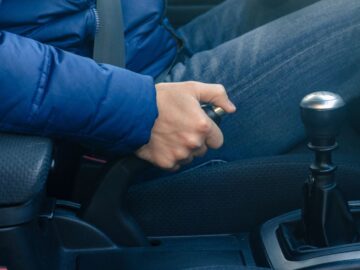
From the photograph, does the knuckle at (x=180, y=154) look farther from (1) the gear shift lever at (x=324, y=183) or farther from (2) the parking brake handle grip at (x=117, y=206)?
(1) the gear shift lever at (x=324, y=183)

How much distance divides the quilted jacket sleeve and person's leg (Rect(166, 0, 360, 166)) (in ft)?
0.67

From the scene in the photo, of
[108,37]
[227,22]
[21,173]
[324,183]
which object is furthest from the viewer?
[227,22]

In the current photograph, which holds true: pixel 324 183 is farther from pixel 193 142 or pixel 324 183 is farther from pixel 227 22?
pixel 227 22

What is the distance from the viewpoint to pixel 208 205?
3.25ft

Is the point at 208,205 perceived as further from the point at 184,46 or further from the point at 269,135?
the point at 184,46

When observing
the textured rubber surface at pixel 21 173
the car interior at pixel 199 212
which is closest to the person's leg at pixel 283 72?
the car interior at pixel 199 212

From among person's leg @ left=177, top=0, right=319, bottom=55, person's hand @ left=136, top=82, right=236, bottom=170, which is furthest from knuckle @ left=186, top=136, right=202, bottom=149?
person's leg @ left=177, top=0, right=319, bottom=55

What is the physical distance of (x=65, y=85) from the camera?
0.79 metres

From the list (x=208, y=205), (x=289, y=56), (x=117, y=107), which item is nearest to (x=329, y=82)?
(x=289, y=56)

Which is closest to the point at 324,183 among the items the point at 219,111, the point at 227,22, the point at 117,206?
the point at 219,111

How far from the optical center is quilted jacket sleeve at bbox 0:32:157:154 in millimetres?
768

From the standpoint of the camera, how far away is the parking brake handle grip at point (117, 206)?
3.03 ft

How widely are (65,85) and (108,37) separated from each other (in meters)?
0.20

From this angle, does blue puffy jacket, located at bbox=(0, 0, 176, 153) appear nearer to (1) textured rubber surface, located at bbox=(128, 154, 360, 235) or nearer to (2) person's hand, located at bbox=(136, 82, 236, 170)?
(2) person's hand, located at bbox=(136, 82, 236, 170)
